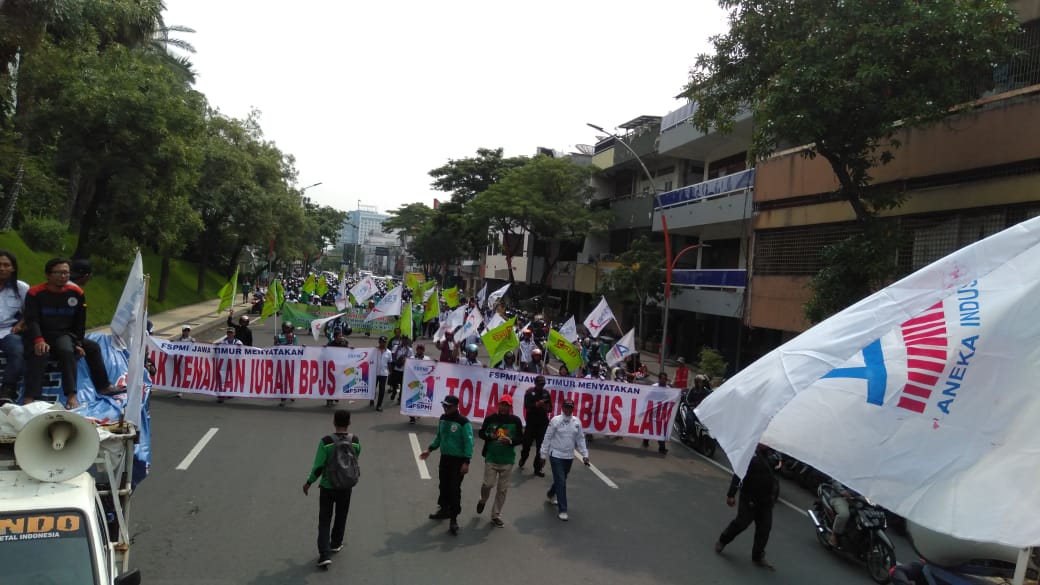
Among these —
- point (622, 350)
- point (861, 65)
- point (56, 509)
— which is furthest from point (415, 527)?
point (861, 65)

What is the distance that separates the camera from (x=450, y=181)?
174 ft

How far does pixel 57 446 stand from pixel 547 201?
116 ft

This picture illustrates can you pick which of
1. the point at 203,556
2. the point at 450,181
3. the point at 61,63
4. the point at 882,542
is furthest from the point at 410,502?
the point at 450,181

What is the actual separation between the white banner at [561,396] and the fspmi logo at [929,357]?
1021 cm

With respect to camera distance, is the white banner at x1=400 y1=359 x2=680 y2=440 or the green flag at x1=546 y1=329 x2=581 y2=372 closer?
the white banner at x1=400 y1=359 x2=680 y2=440

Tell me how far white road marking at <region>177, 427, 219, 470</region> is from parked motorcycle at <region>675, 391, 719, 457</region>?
341 inches

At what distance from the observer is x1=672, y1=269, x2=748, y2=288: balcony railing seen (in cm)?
2362

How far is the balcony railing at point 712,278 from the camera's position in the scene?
2362 centimetres

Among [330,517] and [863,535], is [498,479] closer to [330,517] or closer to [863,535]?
[330,517]

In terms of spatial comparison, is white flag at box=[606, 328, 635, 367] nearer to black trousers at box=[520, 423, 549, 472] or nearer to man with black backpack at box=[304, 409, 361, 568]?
black trousers at box=[520, 423, 549, 472]

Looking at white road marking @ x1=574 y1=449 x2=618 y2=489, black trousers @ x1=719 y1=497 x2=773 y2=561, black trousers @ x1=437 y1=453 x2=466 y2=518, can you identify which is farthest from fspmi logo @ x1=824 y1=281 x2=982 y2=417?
white road marking @ x1=574 y1=449 x2=618 y2=489

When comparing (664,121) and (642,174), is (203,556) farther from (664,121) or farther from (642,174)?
(642,174)

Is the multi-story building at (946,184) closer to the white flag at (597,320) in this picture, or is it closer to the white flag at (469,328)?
the white flag at (597,320)

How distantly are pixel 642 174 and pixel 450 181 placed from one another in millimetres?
19349
